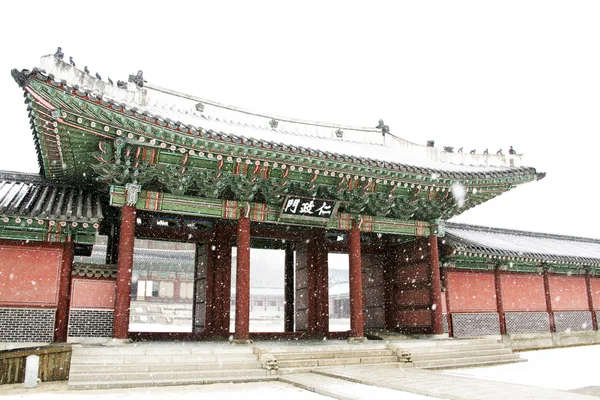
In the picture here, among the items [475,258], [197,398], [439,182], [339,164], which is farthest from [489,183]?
[197,398]

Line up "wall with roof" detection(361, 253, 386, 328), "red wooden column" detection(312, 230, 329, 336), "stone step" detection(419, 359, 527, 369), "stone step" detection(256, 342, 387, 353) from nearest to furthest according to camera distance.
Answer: "stone step" detection(256, 342, 387, 353), "stone step" detection(419, 359, 527, 369), "red wooden column" detection(312, 230, 329, 336), "wall with roof" detection(361, 253, 386, 328)

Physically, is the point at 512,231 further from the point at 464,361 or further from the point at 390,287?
the point at 464,361

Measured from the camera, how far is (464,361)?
11586mm

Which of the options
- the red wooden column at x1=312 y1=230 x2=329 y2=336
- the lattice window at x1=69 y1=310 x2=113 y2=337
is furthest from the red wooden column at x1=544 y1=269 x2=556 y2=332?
the lattice window at x1=69 y1=310 x2=113 y2=337

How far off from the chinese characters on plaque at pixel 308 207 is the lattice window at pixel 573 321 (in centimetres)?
1134

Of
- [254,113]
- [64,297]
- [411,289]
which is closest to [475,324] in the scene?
[411,289]

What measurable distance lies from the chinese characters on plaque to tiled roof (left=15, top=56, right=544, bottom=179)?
1.44 m

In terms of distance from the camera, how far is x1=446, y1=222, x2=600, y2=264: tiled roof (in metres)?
16.1

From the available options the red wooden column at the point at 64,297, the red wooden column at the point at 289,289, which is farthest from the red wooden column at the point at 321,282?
the red wooden column at the point at 64,297

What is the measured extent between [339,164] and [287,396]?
6.15 m

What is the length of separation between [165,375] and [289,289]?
26.2 feet

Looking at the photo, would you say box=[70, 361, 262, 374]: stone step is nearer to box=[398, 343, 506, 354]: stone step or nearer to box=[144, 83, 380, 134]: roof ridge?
box=[398, 343, 506, 354]: stone step

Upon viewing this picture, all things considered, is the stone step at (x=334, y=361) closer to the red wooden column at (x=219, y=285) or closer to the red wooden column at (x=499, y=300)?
the red wooden column at (x=219, y=285)

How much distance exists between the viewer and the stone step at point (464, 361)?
10.9 m
